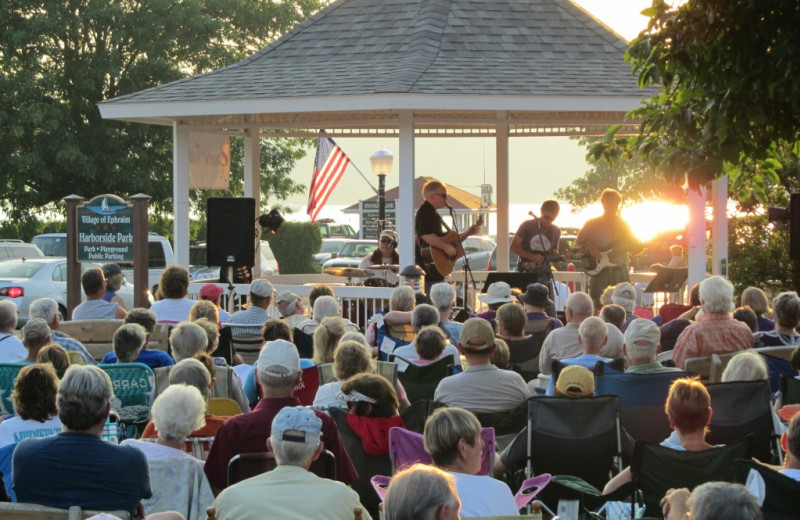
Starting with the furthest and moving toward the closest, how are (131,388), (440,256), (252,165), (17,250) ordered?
(17,250)
(252,165)
(440,256)
(131,388)

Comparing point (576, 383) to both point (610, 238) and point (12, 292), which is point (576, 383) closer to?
point (610, 238)

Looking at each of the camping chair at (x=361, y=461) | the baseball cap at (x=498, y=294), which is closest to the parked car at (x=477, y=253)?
the baseball cap at (x=498, y=294)

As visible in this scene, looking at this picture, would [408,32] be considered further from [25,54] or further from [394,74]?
[25,54]

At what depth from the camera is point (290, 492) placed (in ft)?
15.6

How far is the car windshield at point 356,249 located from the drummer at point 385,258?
20744mm

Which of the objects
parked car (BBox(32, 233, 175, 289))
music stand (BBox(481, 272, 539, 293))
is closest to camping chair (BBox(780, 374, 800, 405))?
music stand (BBox(481, 272, 539, 293))

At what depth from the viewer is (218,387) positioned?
737 cm

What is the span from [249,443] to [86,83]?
2373cm

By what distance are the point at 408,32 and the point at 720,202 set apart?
4607mm

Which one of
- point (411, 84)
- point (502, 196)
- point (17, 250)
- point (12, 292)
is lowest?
point (12, 292)

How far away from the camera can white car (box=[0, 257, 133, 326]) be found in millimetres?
20203

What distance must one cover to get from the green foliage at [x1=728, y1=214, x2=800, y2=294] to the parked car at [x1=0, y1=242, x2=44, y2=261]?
1328 cm

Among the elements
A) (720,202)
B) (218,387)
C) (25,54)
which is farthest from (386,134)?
(25,54)

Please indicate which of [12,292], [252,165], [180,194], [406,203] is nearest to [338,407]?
[406,203]
